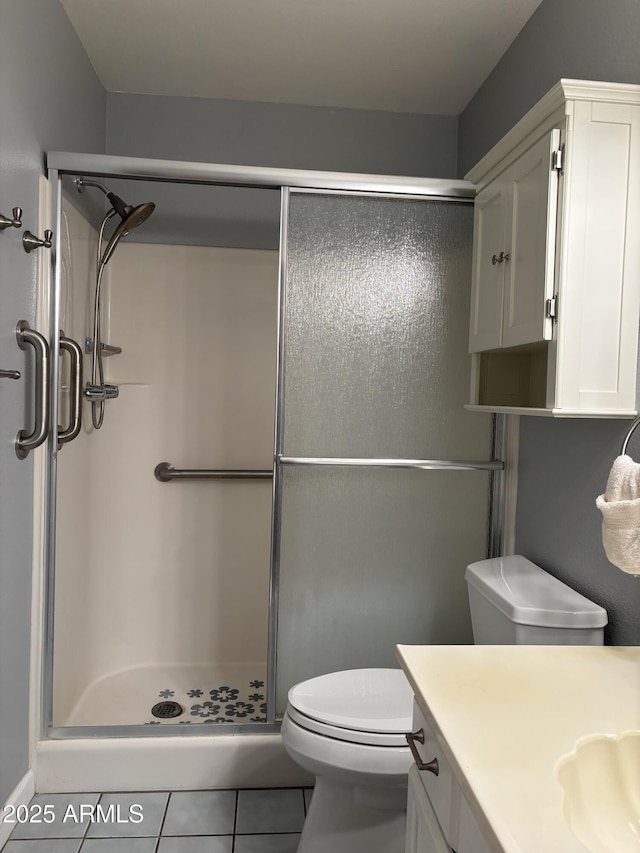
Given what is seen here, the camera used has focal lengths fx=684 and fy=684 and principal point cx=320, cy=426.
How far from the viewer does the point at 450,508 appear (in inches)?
90.7

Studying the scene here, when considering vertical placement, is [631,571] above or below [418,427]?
below

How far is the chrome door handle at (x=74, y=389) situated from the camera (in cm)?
219

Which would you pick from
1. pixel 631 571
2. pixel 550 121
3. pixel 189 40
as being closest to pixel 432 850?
pixel 631 571

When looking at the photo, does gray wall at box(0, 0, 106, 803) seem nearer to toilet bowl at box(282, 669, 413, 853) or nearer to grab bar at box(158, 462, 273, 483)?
toilet bowl at box(282, 669, 413, 853)

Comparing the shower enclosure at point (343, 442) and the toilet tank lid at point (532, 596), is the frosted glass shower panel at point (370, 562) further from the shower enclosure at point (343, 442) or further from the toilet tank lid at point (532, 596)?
the toilet tank lid at point (532, 596)

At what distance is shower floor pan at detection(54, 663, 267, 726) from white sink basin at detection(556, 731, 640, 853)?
61.4 inches

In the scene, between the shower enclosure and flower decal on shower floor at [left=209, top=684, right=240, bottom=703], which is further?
flower decal on shower floor at [left=209, top=684, right=240, bottom=703]

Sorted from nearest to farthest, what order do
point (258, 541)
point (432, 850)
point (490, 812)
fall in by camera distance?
1. point (490, 812)
2. point (432, 850)
3. point (258, 541)

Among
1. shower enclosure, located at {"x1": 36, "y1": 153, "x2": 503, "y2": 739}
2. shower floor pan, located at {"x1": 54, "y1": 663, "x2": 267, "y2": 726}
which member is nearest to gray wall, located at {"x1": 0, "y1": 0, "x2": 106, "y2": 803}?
shower enclosure, located at {"x1": 36, "y1": 153, "x2": 503, "y2": 739}

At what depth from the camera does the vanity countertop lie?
31.5 inches

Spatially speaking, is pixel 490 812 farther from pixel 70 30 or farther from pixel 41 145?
pixel 70 30

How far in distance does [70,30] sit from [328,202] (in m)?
1.09

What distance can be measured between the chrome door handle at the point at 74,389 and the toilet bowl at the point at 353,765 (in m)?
1.12

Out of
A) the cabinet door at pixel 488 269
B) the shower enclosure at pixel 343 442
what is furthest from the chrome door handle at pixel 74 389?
the cabinet door at pixel 488 269
